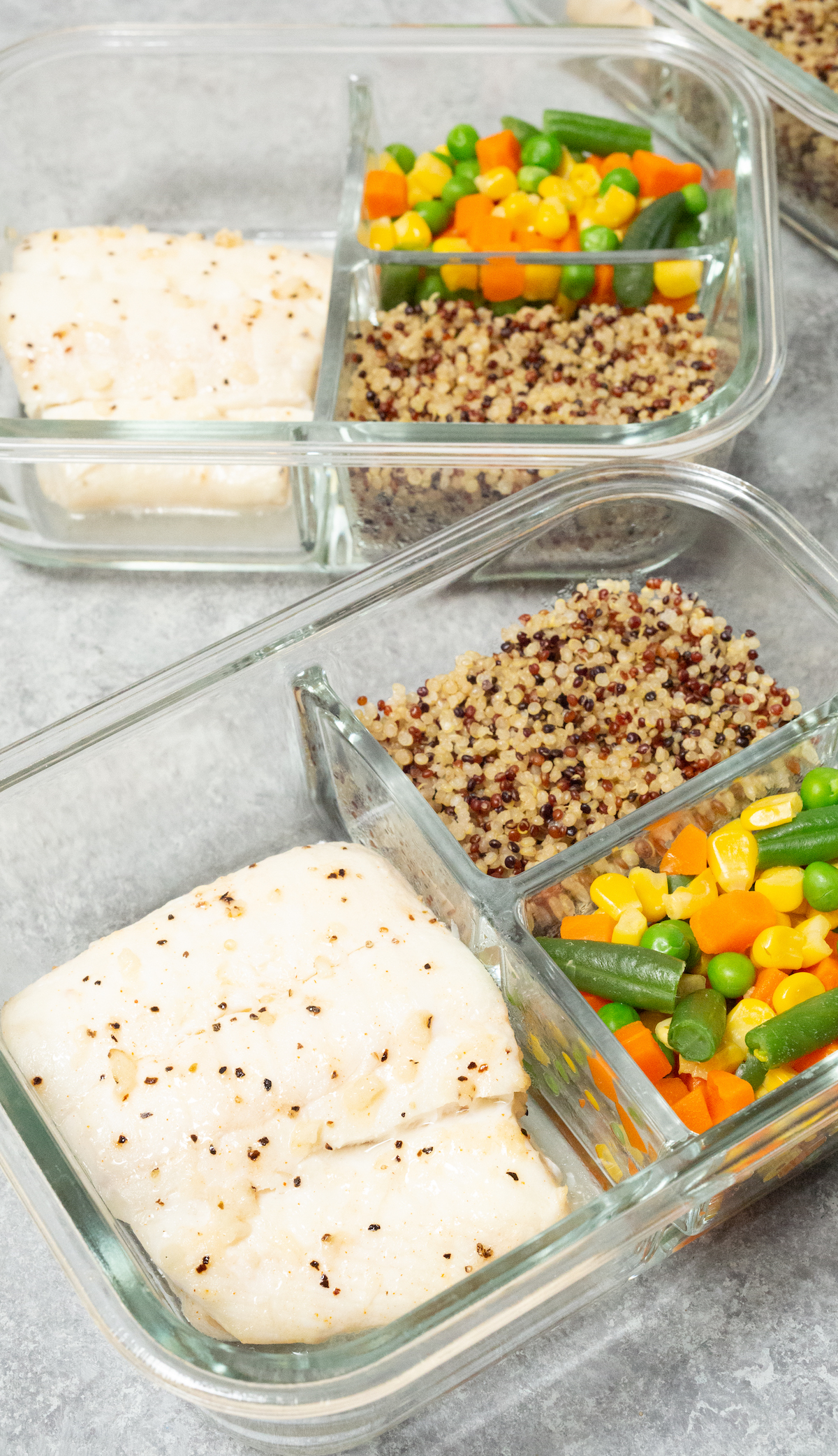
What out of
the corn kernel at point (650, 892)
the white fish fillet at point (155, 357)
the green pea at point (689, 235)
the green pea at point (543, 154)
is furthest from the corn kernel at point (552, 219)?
the corn kernel at point (650, 892)

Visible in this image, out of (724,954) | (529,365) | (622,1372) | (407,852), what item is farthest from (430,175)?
(622,1372)

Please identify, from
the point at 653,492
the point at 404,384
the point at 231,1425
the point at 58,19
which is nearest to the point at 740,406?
the point at 653,492

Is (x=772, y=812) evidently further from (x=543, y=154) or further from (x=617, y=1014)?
(x=543, y=154)

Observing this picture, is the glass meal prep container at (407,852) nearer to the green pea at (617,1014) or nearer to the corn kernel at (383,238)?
the green pea at (617,1014)

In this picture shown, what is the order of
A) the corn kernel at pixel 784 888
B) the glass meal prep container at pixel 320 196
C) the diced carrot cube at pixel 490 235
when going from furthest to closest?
the diced carrot cube at pixel 490 235 < the glass meal prep container at pixel 320 196 < the corn kernel at pixel 784 888

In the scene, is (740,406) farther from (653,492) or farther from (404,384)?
(404,384)
